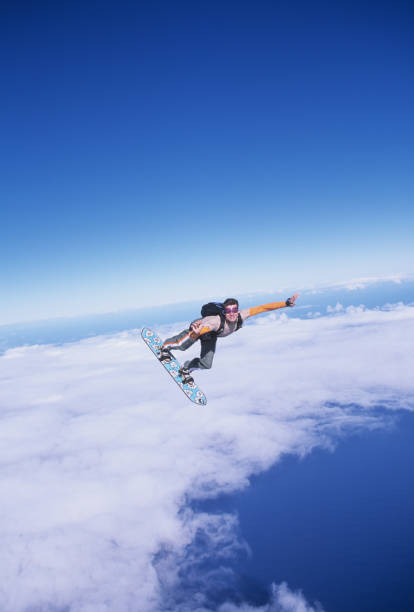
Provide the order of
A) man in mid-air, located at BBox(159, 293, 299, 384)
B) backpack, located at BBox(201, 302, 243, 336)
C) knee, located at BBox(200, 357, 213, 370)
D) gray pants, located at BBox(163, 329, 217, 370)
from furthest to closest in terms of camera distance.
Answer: knee, located at BBox(200, 357, 213, 370)
gray pants, located at BBox(163, 329, 217, 370)
backpack, located at BBox(201, 302, 243, 336)
man in mid-air, located at BBox(159, 293, 299, 384)

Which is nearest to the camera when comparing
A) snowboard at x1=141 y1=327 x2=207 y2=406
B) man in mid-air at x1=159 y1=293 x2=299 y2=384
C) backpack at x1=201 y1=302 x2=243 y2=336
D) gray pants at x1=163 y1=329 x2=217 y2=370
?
man in mid-air at x1=159 y1=293 x2=299 y2=384

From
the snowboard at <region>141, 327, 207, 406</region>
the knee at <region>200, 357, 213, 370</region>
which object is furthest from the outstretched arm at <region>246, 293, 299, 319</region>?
the snowboard at <region>141, 327, 207, 406</region>

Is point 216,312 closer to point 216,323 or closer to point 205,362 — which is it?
point 216,323

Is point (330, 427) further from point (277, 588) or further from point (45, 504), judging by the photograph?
point (45, 504)

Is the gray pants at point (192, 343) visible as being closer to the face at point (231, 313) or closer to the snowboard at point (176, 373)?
the face at point (231, 313)

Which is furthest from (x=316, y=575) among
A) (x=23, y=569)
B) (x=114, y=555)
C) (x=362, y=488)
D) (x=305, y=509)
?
(x=23, y=569)

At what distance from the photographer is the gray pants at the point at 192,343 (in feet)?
21.8

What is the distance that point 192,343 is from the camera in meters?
6.71

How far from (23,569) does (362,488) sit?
132 metres

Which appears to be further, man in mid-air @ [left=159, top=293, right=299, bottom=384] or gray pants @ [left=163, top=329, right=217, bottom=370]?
gray pants @ [left=163, top=329, right=217, bottom=370]

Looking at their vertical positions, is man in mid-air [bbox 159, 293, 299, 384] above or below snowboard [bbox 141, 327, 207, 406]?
above

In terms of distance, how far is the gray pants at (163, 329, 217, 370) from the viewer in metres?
6.64

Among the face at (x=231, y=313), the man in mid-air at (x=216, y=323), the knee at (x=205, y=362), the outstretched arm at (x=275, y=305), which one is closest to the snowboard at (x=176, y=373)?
the knee at (x=205, y=362)

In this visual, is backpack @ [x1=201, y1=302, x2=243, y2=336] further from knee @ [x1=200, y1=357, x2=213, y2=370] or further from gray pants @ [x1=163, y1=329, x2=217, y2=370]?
knee @ [x1=200, y1=357, x2=213, y2=370]
